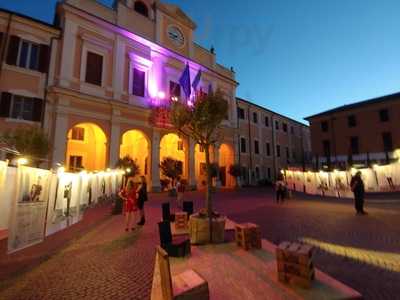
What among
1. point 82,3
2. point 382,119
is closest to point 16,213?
point 82,3

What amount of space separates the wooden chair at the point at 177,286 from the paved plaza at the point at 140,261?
830 mm

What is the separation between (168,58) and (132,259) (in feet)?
75.3

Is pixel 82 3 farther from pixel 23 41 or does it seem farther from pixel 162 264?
pixel 162 264

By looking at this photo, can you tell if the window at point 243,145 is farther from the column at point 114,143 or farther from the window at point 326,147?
the column at point 114,143

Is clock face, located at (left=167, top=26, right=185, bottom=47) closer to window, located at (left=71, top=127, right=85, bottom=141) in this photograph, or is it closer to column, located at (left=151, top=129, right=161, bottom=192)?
column, located at (left=151, top=129, right=161, bottom=192)

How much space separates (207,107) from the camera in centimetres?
766

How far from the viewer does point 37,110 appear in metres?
15.7

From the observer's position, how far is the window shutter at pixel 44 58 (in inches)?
643

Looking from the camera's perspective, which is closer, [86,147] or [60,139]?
[60,139]

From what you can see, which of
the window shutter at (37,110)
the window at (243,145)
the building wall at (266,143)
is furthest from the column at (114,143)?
the window at (243,145)

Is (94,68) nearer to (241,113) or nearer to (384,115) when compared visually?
(241,113)

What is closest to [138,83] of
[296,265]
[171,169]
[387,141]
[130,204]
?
[171,169]

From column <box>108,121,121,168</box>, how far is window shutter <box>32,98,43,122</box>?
5035 mm

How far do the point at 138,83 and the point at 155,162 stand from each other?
25.8 ft
